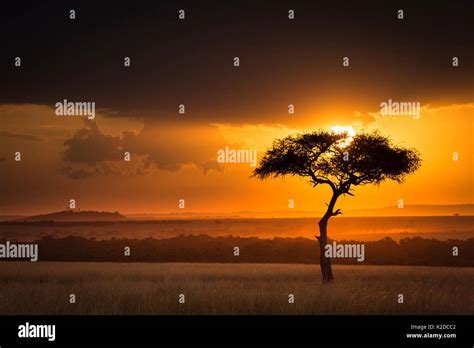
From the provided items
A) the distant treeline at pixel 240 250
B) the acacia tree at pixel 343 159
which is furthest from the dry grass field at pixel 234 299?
the distant treeline at pixel 240 250

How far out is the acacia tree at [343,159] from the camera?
141 ft

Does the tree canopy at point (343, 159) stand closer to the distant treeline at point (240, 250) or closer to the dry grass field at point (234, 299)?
the dry grass field at point (234, 299)

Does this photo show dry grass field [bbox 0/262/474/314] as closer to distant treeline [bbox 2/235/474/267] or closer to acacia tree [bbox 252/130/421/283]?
acacia tree [bbox 252/130/421/283]

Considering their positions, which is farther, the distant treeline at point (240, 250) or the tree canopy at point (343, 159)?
the distant treeline at point (240, 250)

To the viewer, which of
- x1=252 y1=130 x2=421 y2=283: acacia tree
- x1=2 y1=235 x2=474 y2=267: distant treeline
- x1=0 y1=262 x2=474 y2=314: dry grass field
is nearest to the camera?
x1=0 y1=262 x2=474 y2=314: dry grass field

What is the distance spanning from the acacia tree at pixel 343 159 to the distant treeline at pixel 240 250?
27.1 meters

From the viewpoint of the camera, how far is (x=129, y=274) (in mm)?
48594

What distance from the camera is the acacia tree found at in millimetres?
43000

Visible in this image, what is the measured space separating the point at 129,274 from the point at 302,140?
1619 centimetres

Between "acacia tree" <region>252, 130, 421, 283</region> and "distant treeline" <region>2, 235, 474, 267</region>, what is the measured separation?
27143mm

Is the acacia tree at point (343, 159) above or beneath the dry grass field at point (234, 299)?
above

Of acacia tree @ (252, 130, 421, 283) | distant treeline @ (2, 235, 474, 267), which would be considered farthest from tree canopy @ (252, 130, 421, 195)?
distant treeline @ (2, 235, 474, 267)
